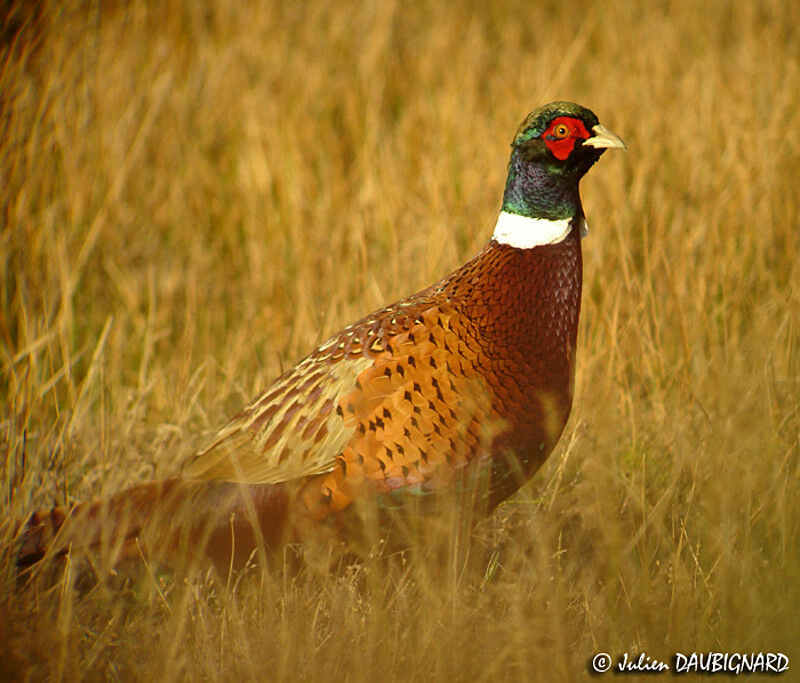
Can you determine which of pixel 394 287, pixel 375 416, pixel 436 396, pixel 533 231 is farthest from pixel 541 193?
pixel 394 287

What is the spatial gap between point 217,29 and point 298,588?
13.8 ft

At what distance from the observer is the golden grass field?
2340 millimetres

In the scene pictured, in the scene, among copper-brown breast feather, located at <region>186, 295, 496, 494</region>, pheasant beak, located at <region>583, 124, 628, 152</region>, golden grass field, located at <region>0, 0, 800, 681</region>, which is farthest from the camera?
pheasant beak, located at <region>583, 124, 628, 152</region>

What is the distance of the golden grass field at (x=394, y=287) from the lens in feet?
7.68

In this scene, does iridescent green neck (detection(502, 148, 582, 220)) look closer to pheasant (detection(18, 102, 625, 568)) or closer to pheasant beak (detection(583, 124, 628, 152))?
pheasant (detection(18, 102, 625, 568))

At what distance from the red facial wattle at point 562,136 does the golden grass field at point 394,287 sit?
0.66 metres

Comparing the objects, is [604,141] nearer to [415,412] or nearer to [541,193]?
[541,193]

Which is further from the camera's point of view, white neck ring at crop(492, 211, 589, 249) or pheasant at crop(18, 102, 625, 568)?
white neck ring at crop(492, 211, 589, 249)

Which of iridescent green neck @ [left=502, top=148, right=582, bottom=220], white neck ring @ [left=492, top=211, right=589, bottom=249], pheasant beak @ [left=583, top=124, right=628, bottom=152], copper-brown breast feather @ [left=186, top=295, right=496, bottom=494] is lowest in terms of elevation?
copper-brown breast feather @ [left=186, top=295, right=496, bottom=494]

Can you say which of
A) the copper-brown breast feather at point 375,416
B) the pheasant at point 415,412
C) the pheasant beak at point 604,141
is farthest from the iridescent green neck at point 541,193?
the copper-brown breast feather at point 375,416

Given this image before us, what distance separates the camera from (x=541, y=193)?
2.70 metres

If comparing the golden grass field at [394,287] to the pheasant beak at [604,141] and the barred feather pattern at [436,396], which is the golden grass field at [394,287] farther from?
the pheasant beak at [604,141]

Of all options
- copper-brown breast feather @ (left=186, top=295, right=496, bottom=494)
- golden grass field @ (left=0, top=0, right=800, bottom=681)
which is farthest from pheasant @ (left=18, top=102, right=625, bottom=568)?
golden grass field @ (left=0, top=0, right=800, bottom=681)

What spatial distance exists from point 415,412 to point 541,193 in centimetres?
67
